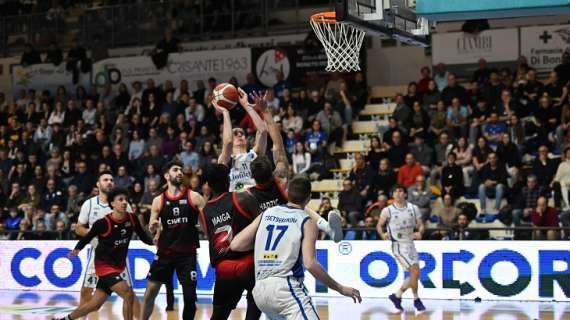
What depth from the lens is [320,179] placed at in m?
22.6

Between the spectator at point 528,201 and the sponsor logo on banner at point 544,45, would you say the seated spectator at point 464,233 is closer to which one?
the spectator at point 528,201

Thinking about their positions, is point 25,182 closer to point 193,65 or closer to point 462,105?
point 193,65

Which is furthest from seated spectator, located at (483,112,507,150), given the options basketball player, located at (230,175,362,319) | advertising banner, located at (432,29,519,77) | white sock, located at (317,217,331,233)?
basketball player, located at (230,175,362,319)

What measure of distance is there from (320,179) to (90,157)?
6108 millimetres

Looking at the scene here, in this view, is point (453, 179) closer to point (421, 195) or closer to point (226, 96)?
point (421, 195)

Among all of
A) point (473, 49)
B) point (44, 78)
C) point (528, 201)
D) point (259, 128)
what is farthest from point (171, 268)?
point (44, 78)

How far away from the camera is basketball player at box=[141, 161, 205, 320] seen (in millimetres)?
11719

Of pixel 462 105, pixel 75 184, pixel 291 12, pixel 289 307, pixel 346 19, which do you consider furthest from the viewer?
pixel 291 12

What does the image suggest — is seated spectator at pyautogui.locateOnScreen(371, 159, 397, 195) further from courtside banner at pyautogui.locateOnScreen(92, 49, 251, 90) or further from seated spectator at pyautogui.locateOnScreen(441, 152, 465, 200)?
courtside banner at pyautogui.locateOnScreen(92, 49, 251, 90)

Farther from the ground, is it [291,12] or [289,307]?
[291,12]

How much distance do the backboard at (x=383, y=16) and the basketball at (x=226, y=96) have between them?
1483mm

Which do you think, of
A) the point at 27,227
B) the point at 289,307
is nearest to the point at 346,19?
the point at 289,307

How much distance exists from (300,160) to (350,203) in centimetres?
203

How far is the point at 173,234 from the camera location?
11.9 m
